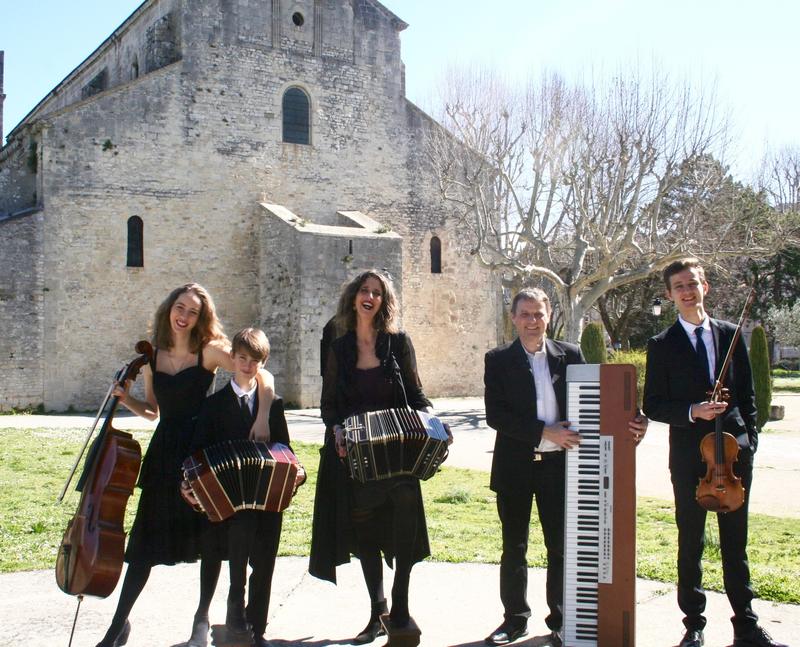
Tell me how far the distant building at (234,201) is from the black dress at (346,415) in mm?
17542

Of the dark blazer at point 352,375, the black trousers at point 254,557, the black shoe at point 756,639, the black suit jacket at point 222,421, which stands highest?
the dark blazer at point 352,375

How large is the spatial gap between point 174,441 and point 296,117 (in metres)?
21.2

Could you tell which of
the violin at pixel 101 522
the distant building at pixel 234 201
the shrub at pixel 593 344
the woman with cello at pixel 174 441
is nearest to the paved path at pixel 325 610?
the woman with cello at pixel 174 441

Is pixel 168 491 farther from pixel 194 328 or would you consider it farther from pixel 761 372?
pixel 761 372

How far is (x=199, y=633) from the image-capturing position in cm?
458

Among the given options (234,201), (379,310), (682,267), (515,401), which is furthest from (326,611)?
(234,201)

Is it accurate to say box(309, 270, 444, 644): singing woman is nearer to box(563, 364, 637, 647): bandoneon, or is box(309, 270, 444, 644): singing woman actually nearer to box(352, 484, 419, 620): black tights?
box(352, 484, 419, 620): black tights

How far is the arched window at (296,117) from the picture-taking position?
24859mm

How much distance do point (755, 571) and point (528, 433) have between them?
7.91ft

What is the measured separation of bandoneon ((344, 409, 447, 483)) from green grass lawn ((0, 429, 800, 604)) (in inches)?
82.5

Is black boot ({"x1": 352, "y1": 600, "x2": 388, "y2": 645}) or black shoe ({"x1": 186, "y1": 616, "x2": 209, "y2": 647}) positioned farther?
black boot ({"x1": 352, "y1": 600, "x2": 388, "y2": 645})

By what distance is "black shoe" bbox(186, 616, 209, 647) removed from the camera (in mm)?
4553

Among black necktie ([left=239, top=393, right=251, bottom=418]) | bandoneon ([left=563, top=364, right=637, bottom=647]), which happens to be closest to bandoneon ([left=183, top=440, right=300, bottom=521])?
black necktie ([left=239, top=393, right=251, bottom=418])

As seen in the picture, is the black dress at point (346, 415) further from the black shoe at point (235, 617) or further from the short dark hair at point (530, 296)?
the short dark hair at point (530, 296)
